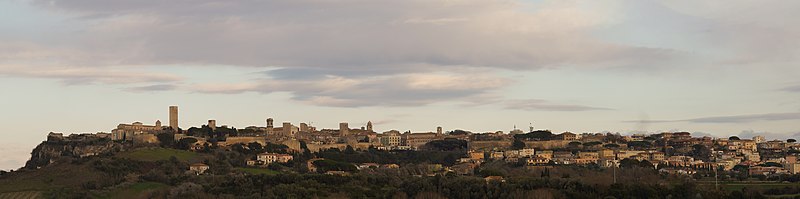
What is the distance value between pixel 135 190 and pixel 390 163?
103ft

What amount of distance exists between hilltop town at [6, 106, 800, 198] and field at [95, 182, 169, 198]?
0.85 ft

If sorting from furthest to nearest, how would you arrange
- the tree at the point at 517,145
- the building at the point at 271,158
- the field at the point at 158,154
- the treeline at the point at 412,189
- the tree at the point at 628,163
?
the tree at the point at 517,145
the building at the point at 271,158
the tree at the point at 628,163
the field at the point at 158,154
the treeline at the point at 412,189

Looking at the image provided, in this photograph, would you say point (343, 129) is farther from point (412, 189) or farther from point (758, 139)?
point (412, 189)

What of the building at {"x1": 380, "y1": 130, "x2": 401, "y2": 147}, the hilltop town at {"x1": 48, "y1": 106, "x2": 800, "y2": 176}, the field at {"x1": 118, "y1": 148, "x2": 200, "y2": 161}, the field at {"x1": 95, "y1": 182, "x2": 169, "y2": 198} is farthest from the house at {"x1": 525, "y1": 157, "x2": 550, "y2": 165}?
the field at {"x1": 95, "y1": 182, "x2": 169, "y2": 198}

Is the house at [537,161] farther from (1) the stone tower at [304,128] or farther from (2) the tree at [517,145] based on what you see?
(1) the stone tower at [304,128]

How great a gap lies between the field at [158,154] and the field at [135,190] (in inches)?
455

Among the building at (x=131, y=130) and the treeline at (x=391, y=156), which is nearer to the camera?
the treeline at (x=391, y=156)

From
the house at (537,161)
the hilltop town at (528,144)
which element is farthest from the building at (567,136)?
the house at (537,161)

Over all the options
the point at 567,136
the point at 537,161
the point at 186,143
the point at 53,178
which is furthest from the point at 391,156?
the point at 53,178

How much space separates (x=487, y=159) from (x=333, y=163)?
17.7 m

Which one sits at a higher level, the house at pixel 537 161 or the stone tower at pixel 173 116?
the stone tower at pixel 173 116

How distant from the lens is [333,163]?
75000 millimetres

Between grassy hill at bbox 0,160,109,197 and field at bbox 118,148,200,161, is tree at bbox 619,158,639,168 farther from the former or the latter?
grassy hill at bbox 0,160,109,197

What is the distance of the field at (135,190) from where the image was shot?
5593 cm
